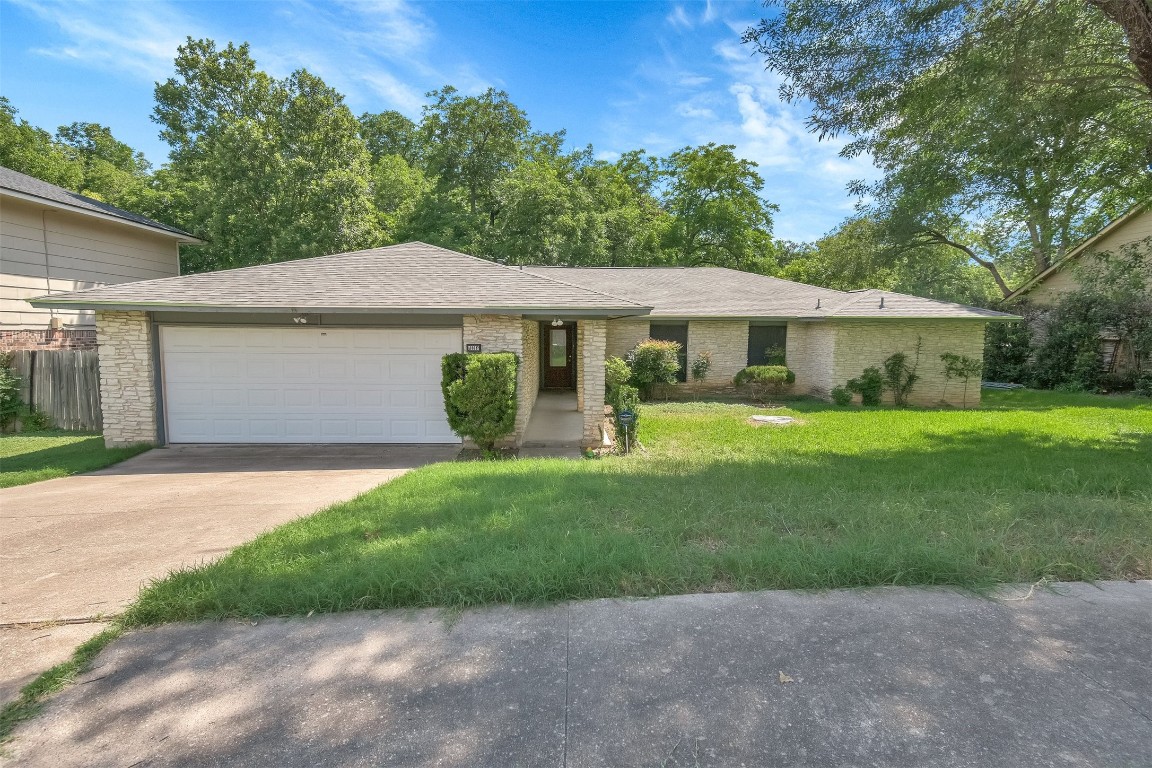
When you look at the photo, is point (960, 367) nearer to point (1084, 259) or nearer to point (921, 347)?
point (921, 347)

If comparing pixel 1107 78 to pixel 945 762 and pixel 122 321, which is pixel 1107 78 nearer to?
Result: pixel 945 762

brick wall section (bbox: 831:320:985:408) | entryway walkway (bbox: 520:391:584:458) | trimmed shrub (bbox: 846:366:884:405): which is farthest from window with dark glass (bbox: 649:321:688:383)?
trimmed shrub (bbox: 846:366:884:405)

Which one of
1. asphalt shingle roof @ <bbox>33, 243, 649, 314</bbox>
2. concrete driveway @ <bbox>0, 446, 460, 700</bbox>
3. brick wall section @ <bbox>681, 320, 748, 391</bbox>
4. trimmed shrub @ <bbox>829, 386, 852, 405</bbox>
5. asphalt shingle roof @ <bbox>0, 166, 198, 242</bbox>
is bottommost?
concrete driveway @ <bbox>0, 446, 460, 700</bbox>

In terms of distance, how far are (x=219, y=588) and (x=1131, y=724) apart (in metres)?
4.57

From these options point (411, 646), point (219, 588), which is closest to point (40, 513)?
point (219, 588)

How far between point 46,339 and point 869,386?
770 inches

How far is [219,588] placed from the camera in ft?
10.6

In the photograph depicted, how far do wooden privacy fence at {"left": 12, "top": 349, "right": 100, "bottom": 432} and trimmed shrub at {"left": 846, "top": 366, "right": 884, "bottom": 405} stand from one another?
17.2m

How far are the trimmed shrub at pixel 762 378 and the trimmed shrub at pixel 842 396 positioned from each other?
4.03 ft

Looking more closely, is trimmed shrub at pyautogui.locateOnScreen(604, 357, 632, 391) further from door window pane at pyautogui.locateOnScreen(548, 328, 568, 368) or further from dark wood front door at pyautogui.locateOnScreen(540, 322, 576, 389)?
door window pane at pyautogui.locateOnScreen(548, 328, 568, 368)

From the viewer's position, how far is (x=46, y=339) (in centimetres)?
1167

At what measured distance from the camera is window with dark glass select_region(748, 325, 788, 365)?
1576cm

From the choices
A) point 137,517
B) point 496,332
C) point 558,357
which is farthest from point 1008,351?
point 137,517

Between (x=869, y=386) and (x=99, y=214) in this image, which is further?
(x=869, y=386)
